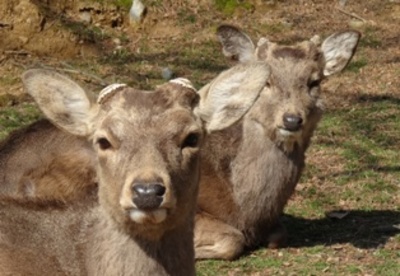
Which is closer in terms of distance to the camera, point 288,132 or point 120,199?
point 120,199

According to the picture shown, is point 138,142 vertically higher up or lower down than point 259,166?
higher up

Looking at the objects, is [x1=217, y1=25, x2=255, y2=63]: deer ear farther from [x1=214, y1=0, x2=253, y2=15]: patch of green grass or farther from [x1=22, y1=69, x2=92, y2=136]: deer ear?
[x1=214, y1=0, x2=253, y2=15]: patch of green grass

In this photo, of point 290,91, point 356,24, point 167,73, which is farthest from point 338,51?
point 356,24

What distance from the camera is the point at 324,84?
559 inches

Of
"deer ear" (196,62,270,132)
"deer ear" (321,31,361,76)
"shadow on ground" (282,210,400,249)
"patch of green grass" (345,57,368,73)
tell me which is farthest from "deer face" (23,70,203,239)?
"patch of green grass" (345,57,368,73)

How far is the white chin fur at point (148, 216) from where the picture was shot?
16.9ft

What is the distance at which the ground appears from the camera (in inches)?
342

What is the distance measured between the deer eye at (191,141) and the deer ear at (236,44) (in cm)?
416

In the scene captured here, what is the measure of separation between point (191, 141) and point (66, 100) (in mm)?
781

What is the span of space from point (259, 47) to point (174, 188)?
4.29m

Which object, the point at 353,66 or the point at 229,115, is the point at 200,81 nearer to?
the point at 353,66

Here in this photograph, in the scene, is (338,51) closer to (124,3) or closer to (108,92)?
(108,92)

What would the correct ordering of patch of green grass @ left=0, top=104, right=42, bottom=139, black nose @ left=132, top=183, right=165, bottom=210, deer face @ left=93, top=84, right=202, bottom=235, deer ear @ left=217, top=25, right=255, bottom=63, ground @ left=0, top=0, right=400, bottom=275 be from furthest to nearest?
patch of green grass @ left=0, top=104, right=42, bottom=139
deer ear @ left=217, top=25, right=255, bottom=63
ground @ left=0, top=0, right=400, bottom=275
deer face @ left=93, top=84, right=202, bottom=235
black nose @ left=132, top=183, right=165, bottom=210

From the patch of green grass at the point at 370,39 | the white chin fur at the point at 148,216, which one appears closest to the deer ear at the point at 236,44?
the white chin fur at the point at 148,216
